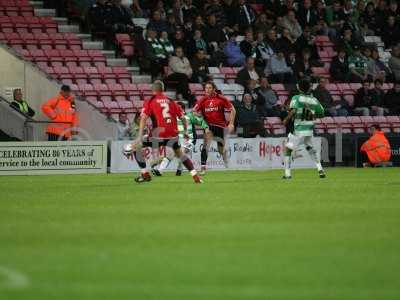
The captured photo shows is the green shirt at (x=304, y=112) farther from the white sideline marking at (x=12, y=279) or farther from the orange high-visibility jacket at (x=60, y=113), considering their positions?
the white sideline marking at (x=12, y=279)

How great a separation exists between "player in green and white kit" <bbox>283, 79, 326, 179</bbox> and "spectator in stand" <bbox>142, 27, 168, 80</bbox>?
8646mm

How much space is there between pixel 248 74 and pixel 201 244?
22732mm

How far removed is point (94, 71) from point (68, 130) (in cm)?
342

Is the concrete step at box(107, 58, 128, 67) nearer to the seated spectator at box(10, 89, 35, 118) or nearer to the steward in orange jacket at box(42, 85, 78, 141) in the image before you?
the steward in orange jacket at box(42, 85, 78, 141)

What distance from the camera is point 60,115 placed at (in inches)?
1135

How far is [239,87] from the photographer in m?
33.6

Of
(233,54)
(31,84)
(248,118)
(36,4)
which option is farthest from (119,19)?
(248,118)

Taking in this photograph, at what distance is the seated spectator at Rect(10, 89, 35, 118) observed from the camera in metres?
28.6

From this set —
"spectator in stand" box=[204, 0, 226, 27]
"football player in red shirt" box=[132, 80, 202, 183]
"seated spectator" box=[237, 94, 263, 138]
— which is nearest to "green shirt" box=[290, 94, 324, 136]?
"football player in red shirt" box=[132, 80, 202, 183]

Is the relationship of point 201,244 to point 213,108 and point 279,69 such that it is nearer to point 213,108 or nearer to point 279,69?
point 213,108

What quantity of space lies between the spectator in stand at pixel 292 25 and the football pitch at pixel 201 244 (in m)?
17.0

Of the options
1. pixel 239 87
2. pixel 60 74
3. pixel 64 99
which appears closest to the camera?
pixel 64 99

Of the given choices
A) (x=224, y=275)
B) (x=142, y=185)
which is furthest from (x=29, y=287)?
(x=142, y=185)

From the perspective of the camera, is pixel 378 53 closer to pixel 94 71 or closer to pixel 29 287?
pixel 94 71
